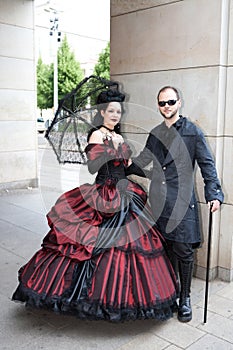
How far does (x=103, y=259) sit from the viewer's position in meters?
2.46

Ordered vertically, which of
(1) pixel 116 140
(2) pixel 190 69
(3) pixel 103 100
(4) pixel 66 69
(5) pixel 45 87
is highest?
(4) pixel 66 69

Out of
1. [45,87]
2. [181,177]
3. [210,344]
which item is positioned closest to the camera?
[210,344]

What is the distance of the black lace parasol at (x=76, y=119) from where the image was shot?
2.83 metres

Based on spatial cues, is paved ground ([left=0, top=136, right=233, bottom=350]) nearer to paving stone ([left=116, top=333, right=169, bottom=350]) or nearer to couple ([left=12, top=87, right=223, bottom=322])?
paving stone ([left=116, top=333, right=169, bottom=350])

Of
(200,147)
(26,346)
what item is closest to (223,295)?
(200,147)

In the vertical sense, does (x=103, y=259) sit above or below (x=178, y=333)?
above

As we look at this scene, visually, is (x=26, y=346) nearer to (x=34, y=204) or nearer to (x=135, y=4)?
(x=135, y=4)

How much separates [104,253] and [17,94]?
477cm

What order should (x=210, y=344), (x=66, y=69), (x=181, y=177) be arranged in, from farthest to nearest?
(x=66, y=69) → (x=181, y=177) → (x=210, y=344)

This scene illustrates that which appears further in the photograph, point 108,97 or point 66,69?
point 66,69

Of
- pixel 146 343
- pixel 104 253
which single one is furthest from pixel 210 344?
pixel 104 253

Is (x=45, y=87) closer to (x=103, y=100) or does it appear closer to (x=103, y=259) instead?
(x=103, y=100)

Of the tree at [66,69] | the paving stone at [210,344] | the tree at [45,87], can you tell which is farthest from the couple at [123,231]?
the tree at [45,87]

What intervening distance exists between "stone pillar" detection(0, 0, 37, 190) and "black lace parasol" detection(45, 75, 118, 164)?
12.4 ft
